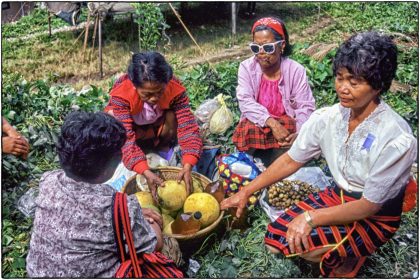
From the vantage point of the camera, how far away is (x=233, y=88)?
4.53 m

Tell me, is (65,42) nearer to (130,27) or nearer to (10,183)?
(130,27)

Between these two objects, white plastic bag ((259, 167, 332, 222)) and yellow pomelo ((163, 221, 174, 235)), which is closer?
yellow pomelo ((163, 221, 174, 235))

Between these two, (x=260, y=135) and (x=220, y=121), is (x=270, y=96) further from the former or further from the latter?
(x=220, y=121)

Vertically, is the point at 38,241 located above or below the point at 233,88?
above

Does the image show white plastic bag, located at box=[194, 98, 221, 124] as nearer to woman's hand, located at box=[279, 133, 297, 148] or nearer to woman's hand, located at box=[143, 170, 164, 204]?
woman's hand, located at box=[279, 133, 297, 148]

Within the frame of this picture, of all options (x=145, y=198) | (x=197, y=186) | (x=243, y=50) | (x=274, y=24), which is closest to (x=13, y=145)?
(x=145, y=198)

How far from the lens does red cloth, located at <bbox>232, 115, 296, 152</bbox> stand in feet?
11.1

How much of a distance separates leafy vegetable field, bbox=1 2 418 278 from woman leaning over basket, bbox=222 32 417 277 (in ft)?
1.27

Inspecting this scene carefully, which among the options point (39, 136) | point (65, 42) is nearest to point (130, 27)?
point (65, 42)

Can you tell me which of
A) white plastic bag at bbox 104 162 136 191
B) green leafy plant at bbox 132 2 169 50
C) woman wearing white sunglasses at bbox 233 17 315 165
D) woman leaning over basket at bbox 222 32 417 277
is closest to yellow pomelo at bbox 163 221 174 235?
woman leaning over basket at bbox 222 32 417 277

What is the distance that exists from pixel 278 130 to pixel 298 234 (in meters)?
1.09

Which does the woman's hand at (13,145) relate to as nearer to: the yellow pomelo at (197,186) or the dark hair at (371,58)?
the yellow pomelo at (197,186)

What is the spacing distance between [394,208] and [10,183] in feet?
8.14

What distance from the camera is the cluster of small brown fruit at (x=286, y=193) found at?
2918 millimetres
